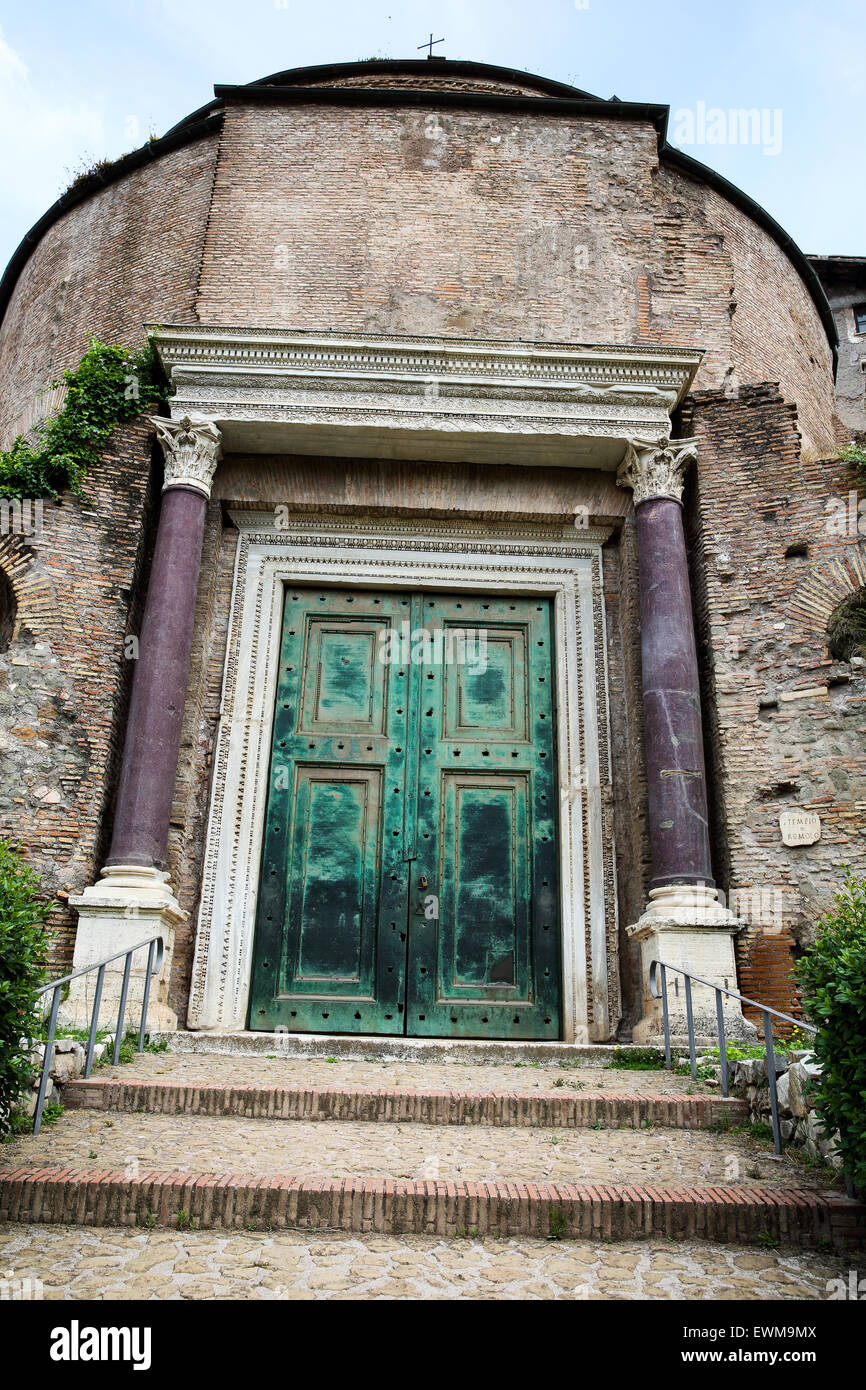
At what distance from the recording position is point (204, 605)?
9.23 m

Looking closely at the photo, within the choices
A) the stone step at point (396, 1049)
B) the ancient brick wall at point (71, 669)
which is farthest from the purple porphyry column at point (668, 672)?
the ancient brick wall at point (71, 669)

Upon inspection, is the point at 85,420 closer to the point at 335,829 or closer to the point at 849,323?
the point at 335,829

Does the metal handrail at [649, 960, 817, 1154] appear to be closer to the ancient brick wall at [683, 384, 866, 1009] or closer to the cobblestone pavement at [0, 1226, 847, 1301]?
the ancient brick wall at [683, 384, 866, 1009]

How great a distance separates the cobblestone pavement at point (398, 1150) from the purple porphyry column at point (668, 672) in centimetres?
278

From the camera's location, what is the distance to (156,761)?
7918mm

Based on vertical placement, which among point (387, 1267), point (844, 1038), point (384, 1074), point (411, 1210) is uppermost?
point (844, 1038)

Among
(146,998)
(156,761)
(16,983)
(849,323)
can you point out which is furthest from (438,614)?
(849,323)

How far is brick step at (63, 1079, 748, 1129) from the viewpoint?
537 centimetres

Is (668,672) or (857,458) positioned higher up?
(857,458)

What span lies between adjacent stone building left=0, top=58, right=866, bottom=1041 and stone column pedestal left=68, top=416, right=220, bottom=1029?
3 centimetres

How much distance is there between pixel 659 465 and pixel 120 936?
574cm

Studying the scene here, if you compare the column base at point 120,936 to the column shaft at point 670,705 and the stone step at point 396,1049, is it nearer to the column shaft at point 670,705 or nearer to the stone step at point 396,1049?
the stone step at point 396,1049

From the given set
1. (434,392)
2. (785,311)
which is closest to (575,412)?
(434,392)
